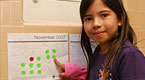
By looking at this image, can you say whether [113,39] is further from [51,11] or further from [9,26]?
[9,26]

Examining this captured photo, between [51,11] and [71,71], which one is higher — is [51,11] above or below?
above

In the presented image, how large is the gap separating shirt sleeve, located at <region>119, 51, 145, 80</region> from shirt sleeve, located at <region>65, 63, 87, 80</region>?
1.02 ft

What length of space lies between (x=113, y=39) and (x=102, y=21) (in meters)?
0.11

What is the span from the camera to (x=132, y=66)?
66cm

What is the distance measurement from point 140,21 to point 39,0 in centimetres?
68

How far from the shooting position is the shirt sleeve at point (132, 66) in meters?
→ 0.65

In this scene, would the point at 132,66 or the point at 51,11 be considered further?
the point at 51,11

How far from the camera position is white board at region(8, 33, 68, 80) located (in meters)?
0.88

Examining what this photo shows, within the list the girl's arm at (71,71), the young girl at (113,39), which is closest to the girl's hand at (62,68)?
the girl's arm at (71,71)

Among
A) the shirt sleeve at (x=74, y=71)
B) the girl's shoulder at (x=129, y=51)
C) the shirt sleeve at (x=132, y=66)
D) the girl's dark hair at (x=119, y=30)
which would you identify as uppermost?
the girl's dark hair at (x=119, y=30)

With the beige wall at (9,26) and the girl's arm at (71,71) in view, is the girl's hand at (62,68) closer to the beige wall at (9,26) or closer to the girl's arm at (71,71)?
the girl's arm at (71,71)

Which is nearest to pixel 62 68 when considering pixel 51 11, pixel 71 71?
pixel 71 71

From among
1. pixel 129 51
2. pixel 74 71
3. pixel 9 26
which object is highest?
pixel 9 26

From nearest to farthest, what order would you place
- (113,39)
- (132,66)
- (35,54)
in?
(132,66) → (113,39) → (35,54)
